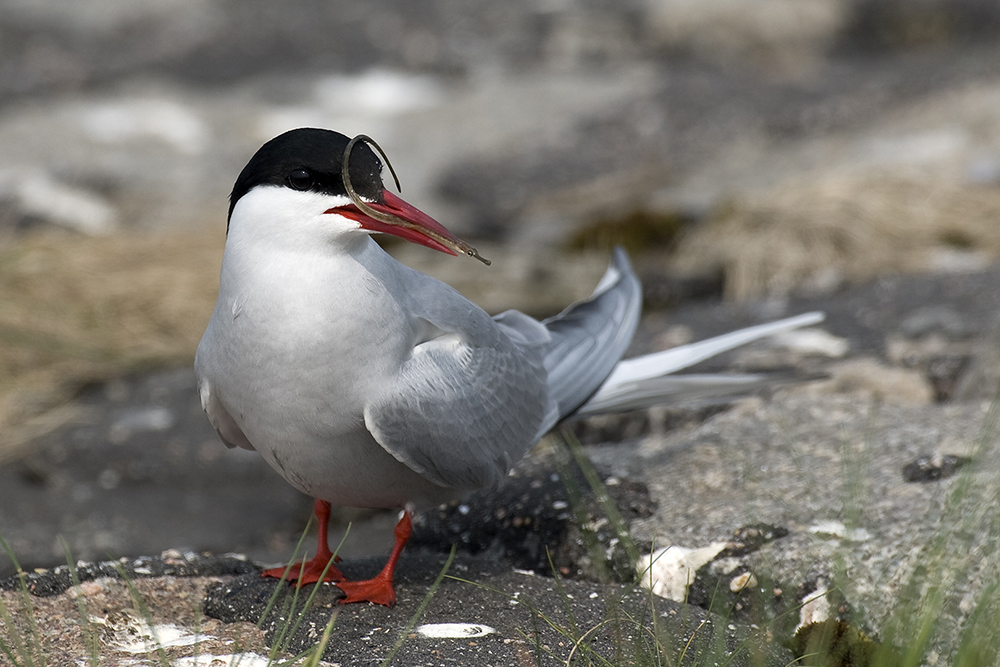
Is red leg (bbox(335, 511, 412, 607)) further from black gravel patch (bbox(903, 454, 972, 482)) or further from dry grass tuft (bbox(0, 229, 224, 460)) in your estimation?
dry grass tuft (bbox(0, 229, 224, 460))

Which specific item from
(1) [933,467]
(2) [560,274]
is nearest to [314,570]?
(1) [933,467]

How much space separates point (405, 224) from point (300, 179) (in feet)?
0.80

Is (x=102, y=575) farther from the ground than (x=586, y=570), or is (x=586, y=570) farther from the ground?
(x=102, y=575)

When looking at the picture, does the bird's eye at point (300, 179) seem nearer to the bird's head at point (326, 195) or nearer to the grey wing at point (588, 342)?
the bird's head at point (326, 195)

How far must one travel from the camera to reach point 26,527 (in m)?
4.11

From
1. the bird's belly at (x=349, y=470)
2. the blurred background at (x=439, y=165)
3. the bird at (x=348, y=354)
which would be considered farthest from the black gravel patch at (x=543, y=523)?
the blurred background at (x=439, y=165)

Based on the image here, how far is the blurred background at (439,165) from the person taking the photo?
4.80m

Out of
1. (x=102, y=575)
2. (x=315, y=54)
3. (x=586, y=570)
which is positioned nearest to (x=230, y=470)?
(x=102, y=575)

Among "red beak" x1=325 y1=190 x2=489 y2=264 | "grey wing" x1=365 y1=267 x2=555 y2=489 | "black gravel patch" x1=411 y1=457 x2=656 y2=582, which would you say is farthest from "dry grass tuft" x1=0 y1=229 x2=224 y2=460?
"red beak" x1=325 y1=190 x2=489 y2=264

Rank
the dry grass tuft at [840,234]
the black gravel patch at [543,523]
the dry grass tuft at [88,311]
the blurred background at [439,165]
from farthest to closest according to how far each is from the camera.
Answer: the dry grass tuft at [840,234] < the dry grass tuft at [88,311] < the blurred background at [439,165] < the black gravel patch at [543,523]

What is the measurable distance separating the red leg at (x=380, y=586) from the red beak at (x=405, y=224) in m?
0.79

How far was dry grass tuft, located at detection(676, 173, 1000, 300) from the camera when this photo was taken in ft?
20.9

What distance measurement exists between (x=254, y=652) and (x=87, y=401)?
11.0ft

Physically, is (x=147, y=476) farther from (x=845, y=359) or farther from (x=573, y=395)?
(x=845, y=359)
